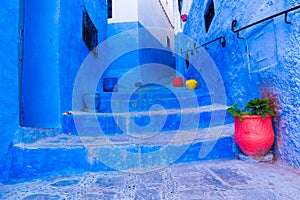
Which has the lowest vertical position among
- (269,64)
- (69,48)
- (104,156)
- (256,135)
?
(104,156)

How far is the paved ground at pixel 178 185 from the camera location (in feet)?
3.73

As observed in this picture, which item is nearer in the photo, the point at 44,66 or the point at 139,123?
the point at 44,66

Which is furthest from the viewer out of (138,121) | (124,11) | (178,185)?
(124,11)

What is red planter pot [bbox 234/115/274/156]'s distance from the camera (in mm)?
1578

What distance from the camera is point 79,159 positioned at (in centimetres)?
161

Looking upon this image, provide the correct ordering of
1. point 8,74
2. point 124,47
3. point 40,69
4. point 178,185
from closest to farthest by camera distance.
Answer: point 178,185, point 8,74, point 40,69, point 124,47

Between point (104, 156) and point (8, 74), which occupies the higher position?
point (8, 74)

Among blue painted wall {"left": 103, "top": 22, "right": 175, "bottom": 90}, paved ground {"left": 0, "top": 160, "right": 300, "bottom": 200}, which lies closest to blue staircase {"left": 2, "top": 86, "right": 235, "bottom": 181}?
paved ground {"left": 0, "top": 160, "right": 300, "bottom": 200}

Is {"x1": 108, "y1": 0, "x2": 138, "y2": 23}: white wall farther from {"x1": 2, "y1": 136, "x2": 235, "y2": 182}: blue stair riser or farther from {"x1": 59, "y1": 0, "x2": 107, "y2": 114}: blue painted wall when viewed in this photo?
{"x1": 2, "y1": 136, "x2": 235, "y2": 182}: blue stair riser

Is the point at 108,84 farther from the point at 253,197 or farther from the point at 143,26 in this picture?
the point at 253,197

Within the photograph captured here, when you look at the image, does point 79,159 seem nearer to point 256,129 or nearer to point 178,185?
point 178,185

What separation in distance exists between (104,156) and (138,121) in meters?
0.83

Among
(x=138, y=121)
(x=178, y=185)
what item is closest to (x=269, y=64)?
(x=178, y=185)

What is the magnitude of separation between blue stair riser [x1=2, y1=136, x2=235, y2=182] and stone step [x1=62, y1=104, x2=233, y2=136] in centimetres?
63
